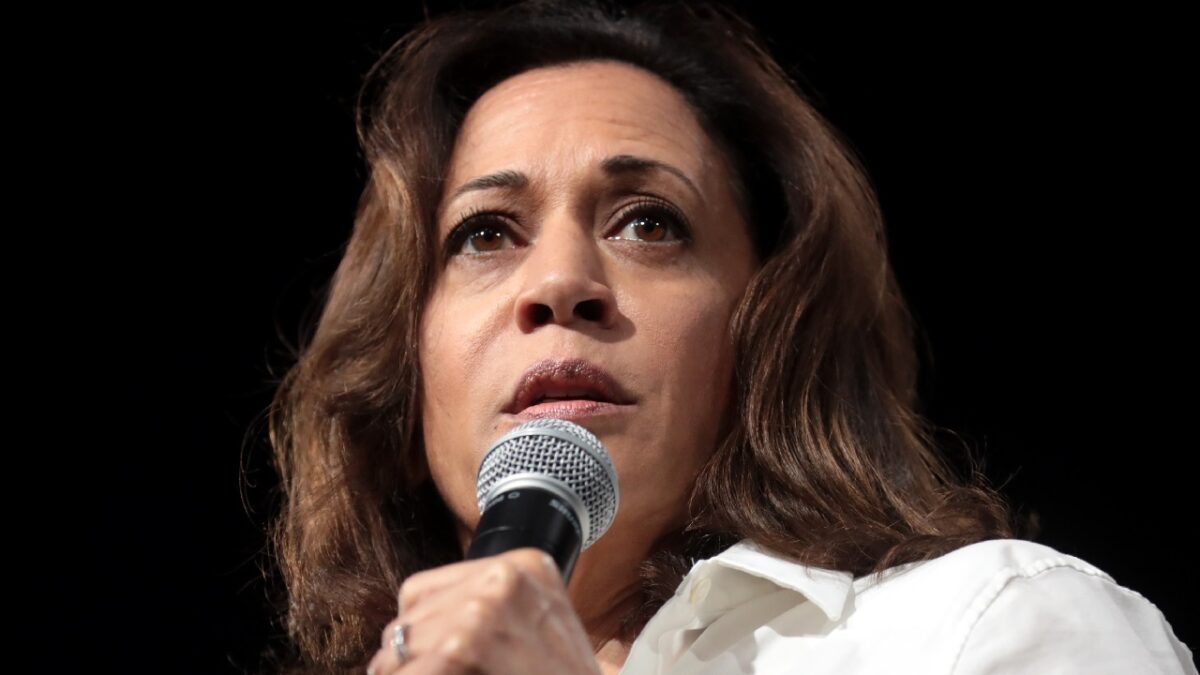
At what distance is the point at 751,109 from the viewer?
2131mm

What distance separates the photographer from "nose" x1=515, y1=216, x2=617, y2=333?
1.62 meters

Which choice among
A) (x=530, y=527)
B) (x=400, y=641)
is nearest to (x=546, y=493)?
(x=530, y=527)

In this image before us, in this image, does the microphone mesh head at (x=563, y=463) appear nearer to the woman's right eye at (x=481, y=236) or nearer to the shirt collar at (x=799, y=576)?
the shirt collar at (x=799, y=576)

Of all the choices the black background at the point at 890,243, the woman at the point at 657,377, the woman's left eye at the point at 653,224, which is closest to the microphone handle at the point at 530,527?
the woman at the point at 657,377

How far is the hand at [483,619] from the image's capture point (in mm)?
913

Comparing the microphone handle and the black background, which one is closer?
the microphone handle

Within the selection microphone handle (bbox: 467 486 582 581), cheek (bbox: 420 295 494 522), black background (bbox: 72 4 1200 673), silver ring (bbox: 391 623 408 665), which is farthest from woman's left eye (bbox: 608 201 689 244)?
silver ring (bbox: 391 623 408 665)

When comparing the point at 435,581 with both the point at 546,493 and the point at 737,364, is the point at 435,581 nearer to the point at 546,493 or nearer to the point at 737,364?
the point at 546,493

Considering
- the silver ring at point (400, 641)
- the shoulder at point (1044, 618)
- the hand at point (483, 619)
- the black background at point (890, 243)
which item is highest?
the hand at point (483, 619)

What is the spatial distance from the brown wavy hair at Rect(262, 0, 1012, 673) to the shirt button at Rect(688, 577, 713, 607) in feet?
0.39

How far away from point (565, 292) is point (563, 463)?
0.57 metres

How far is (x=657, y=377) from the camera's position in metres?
1.63

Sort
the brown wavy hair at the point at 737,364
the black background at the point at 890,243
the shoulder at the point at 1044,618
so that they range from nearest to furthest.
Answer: the shoulder at the point at 1044,618 → the brown wavy hair at the point at 737,364 → the black background at the point at 890,243

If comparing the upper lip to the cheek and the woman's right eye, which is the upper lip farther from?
the woman's right eye
